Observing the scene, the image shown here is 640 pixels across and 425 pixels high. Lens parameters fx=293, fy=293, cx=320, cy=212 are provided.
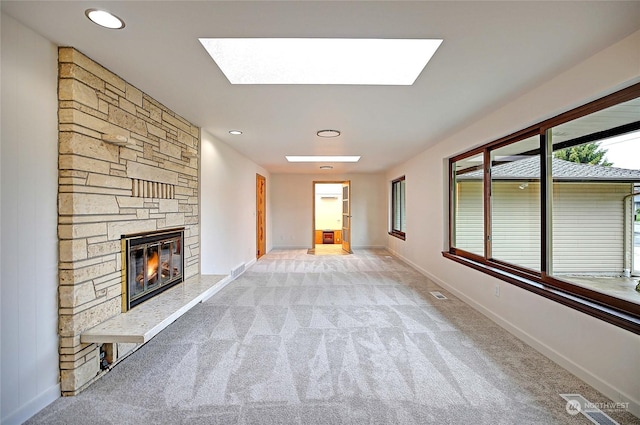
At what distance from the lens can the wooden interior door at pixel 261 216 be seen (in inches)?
284

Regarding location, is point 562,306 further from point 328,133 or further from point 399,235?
point 399,235

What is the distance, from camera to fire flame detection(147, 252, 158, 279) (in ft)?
9.10

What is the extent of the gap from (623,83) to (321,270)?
479cm

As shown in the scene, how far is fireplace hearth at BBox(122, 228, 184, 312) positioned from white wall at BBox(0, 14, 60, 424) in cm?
56

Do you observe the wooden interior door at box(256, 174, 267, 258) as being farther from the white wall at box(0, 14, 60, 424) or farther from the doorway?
the white wall at box(0, 14, 60, 424)

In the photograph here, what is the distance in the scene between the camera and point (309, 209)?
Result: 8.90 meters

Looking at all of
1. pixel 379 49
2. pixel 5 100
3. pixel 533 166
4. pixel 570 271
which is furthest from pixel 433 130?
pixel 5 100

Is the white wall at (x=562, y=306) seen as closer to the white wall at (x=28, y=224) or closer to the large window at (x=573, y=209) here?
the large window at (x=573, y=209)

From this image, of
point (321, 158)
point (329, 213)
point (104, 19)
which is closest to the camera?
point (104, 19)

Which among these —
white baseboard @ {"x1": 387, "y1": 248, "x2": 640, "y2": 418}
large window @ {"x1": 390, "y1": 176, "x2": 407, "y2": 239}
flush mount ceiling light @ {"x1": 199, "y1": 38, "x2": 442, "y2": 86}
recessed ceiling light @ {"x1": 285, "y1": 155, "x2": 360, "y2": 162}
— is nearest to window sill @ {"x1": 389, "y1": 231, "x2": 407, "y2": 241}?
large window @ {"x1": 390, "y1": 176, "x2": 407, "y2": 239}

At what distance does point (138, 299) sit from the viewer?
257 centimetres

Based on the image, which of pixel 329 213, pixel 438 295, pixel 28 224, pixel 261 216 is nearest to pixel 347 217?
pixel 261 216

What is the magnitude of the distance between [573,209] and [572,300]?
801 mm

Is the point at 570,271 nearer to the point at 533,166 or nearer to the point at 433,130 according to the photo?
the point at 533,166
